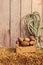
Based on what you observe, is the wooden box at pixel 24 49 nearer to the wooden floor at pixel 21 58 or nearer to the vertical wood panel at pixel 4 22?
the wooden floor at pixel 21 58

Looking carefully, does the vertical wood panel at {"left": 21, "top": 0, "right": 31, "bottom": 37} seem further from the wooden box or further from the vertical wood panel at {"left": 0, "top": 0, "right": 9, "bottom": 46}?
the wooden box

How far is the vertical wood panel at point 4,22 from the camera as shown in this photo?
4.70ft

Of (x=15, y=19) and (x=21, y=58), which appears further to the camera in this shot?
(x=15, y=19)

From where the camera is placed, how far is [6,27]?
145cm

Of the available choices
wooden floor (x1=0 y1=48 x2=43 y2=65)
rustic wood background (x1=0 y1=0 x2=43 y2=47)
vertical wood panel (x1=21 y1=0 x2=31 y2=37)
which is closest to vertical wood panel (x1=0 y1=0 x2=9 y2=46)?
rustic wood background (x1=0 y1=0 x2=43 y2=47)

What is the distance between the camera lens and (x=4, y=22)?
145cm

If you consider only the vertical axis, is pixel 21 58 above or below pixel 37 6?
below

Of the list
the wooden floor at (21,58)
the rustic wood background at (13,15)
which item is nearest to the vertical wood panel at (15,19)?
the rustic wood background at (13,15)

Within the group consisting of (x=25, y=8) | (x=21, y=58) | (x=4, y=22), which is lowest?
(x=21, y=58)

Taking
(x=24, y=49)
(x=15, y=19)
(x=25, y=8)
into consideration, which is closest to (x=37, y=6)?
(x=25, y=8)

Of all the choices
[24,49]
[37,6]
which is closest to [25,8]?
[37,6]

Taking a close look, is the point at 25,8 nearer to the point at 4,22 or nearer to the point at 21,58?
the point at 4,22

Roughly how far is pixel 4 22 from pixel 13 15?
0.28 feet

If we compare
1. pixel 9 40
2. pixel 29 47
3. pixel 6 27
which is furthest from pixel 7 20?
pixel 29 47
